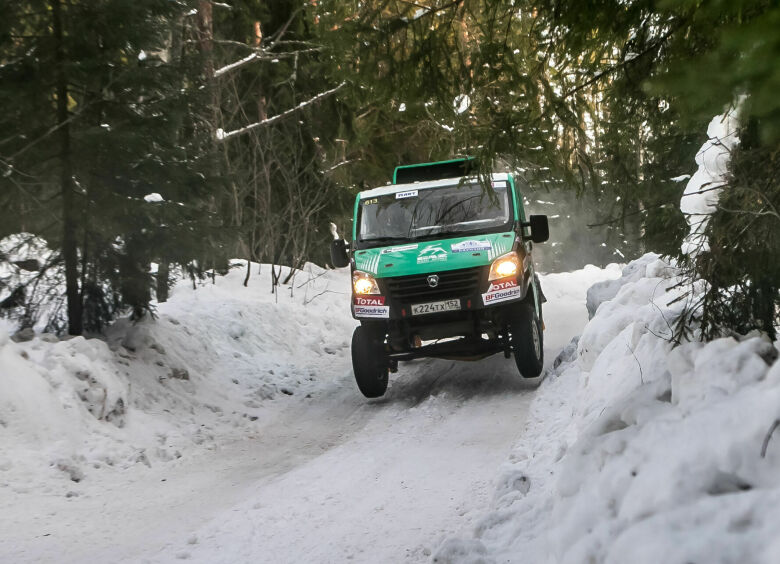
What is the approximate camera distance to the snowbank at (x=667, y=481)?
2.77 m

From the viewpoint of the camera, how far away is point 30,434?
23.2 ft

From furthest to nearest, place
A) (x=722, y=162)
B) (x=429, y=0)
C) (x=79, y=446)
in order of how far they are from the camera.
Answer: (x=79, y=446)
(x=429, y=0)
(x=722, y=162)

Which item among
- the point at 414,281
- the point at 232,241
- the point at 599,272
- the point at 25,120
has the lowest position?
the point at 599,272

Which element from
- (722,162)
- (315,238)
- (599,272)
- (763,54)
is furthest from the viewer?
(599,272)

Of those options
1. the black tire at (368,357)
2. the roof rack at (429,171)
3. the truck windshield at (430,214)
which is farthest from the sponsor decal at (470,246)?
the roof rack at (429,171)

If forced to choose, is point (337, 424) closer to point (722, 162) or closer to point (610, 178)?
point (610, 178)

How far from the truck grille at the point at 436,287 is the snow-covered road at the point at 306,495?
47.1 inches

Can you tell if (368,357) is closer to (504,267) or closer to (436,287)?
(436,287)

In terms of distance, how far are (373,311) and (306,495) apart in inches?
138

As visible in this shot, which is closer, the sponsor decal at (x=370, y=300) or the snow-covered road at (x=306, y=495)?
the snow-covered road at (x=306, y=495)

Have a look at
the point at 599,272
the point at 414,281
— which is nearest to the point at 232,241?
the point at 414,281

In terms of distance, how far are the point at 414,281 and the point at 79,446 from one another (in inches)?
150

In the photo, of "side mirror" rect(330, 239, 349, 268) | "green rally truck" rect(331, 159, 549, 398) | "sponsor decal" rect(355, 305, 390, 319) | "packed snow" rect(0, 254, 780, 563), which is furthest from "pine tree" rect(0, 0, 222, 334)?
"green rally truck" rect(331, 159, 549, 398)

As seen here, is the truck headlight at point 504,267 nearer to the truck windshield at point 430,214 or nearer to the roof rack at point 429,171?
the truck windshield at point 430,214
